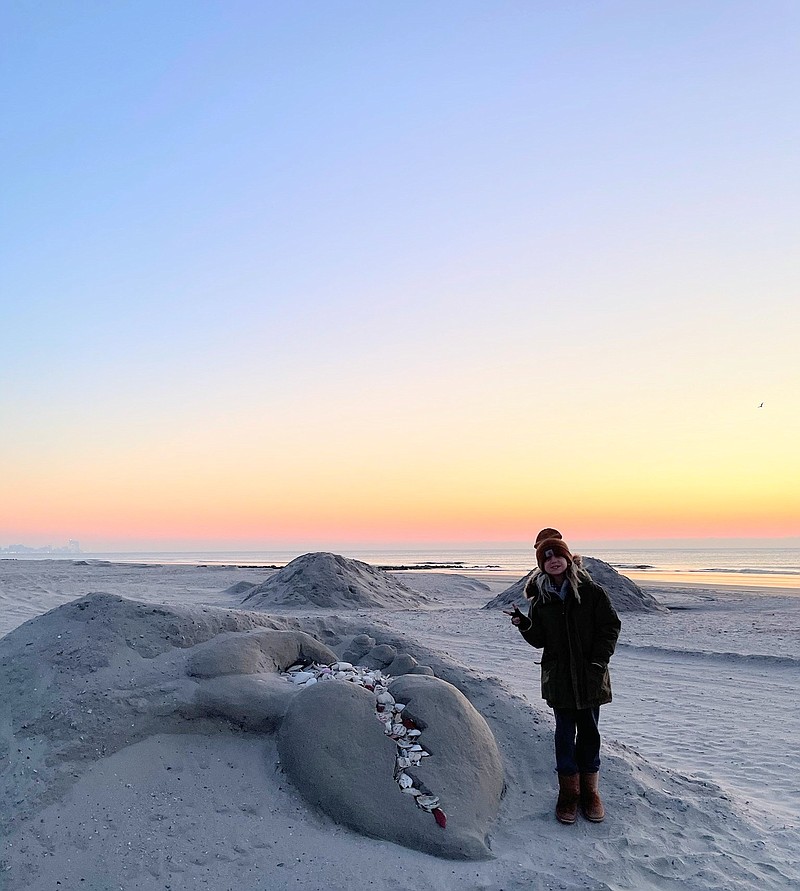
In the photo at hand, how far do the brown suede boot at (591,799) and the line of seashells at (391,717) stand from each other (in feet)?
3.47

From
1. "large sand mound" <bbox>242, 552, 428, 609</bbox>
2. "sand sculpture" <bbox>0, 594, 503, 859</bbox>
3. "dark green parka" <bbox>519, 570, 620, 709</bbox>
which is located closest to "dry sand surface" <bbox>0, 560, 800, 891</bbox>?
"sand sculpture" <bbox>0, 594, 503, 859</bbox>

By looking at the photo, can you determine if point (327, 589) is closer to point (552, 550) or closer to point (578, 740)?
point (578, 740)

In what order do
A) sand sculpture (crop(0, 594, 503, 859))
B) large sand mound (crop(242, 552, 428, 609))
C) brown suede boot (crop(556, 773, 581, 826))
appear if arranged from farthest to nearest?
large sand mound (crop(242, 552, 428, 609)) → brown suede boot (crop(556, 773, 581, 826)) → sand sculpture (crop(0, 594, 503, 859))

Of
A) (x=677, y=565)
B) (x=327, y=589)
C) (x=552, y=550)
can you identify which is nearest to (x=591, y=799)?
(x=552, y=550)

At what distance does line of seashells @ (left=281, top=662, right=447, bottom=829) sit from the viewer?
4.55 metres

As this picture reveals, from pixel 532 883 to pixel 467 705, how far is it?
151 centimetres

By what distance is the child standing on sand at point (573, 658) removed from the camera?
4684mm

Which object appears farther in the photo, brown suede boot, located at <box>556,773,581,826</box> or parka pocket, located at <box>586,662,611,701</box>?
brown suede boot, located at <box>556,773,581,826</box>

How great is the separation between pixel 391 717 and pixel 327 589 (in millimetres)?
15222

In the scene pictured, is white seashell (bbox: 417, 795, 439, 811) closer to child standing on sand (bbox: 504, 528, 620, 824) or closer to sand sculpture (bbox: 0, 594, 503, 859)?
sand sculpture (bbox: 0, 594, 503, 859)

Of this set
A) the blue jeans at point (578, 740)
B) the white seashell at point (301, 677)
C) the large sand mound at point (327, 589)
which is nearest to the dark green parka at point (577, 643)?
the blue jeans at point (578, 740)

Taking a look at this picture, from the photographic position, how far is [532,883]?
399cm

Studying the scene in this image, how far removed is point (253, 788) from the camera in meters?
4.47

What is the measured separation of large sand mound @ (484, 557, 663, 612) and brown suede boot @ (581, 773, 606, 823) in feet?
45.9
